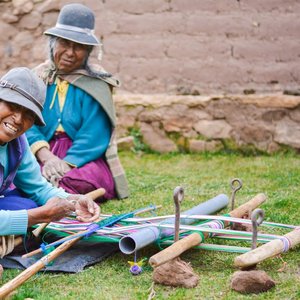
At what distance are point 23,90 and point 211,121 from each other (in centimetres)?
366

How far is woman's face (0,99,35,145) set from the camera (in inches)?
146

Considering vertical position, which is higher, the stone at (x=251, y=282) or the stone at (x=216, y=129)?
the stone at (x=251, y=282)

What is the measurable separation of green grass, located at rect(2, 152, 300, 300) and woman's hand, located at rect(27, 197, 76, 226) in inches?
11.2

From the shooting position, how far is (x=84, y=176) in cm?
532

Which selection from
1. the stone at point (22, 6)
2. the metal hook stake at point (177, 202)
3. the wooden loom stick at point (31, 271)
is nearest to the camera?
the wooden loom stick at point (31, 271)

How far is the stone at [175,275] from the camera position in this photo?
347 cm

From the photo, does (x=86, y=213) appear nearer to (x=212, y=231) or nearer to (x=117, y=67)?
(x=212, y=231)

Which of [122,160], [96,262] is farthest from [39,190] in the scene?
[122,160]

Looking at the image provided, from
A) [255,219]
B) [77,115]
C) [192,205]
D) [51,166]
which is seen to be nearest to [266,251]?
[255,219]

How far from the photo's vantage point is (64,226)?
404cm

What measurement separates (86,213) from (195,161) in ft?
9.59

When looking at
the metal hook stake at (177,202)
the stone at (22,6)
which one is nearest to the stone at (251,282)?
the metal hook stake at (177,202)

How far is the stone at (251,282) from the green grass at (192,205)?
0.03 metres

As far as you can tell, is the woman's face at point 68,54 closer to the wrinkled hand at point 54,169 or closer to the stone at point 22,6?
the wrinkled hand at point 54,169
